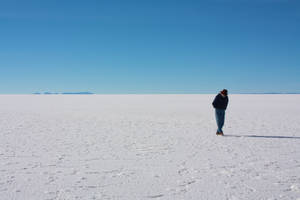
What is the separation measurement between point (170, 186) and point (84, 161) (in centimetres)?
239

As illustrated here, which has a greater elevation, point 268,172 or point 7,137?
point 7,137

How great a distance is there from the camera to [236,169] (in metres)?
4.83

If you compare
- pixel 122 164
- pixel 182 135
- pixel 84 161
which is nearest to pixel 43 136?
pixel 84 161

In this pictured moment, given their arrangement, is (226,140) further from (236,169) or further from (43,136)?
(43,136)

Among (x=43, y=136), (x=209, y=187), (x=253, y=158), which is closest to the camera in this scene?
(x=209, y=187)

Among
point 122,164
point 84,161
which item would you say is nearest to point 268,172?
point 122,164

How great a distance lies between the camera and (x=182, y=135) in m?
8.72

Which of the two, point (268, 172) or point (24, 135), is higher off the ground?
point (24, 135)

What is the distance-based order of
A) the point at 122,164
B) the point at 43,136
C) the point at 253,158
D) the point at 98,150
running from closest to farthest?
the point at 122,164
the point at 253,158
the point at 98,150
the point at 43,136

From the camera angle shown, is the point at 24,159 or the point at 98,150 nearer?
the point at 24,159

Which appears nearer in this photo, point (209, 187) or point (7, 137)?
point (209, 187)

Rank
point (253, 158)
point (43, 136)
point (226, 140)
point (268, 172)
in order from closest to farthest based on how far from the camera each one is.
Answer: point (268, 172) < point (253, 158) < point (226, 140) < point (43, 136)

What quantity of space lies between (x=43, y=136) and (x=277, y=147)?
7.86 meters

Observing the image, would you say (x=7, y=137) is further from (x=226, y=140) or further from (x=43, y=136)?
(x=226, y=140)
